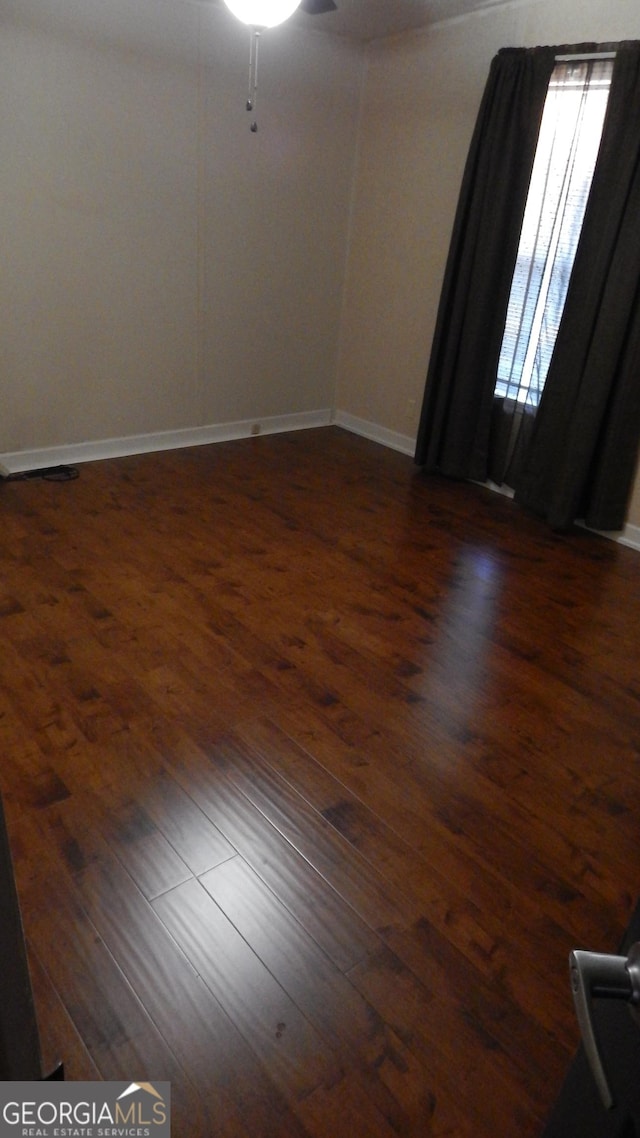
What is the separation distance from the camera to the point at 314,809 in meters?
1.94

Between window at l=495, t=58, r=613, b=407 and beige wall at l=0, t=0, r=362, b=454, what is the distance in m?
1.59

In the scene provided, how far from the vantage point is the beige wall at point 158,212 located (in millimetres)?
3549

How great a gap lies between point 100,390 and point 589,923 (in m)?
3.76

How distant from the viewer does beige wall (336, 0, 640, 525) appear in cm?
372

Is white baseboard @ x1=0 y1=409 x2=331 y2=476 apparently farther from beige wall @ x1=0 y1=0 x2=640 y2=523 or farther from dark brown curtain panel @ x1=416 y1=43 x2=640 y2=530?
dark brown curtain panel @ x1=416 y1=43 x2=640 y2=530

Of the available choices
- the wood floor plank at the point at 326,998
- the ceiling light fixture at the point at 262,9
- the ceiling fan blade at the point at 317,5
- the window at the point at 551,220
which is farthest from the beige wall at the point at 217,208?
the wood floor plank at the point at 326,998

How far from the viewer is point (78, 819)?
6.03 ft

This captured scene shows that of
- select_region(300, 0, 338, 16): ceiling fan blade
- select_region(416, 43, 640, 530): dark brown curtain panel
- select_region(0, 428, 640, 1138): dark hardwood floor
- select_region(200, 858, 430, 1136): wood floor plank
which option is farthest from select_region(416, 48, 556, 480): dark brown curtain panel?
select_region(200, 858, 430, 1136): wood floor plank

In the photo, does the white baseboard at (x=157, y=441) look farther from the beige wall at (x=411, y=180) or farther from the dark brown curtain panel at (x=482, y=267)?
the dark brown curtain panel at (x=482, y=267)

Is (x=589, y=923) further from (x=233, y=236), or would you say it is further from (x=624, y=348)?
(x=233, y=236)

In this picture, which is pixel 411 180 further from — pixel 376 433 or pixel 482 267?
pixel 376 433

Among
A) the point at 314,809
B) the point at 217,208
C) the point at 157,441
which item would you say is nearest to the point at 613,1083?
the point at 314,809

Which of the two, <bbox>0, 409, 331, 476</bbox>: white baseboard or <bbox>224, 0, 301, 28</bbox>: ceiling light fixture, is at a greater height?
<bbox>224, 0, 301, 28</bbox>: ceiling light fixture

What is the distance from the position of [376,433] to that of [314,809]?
3.71 meters
